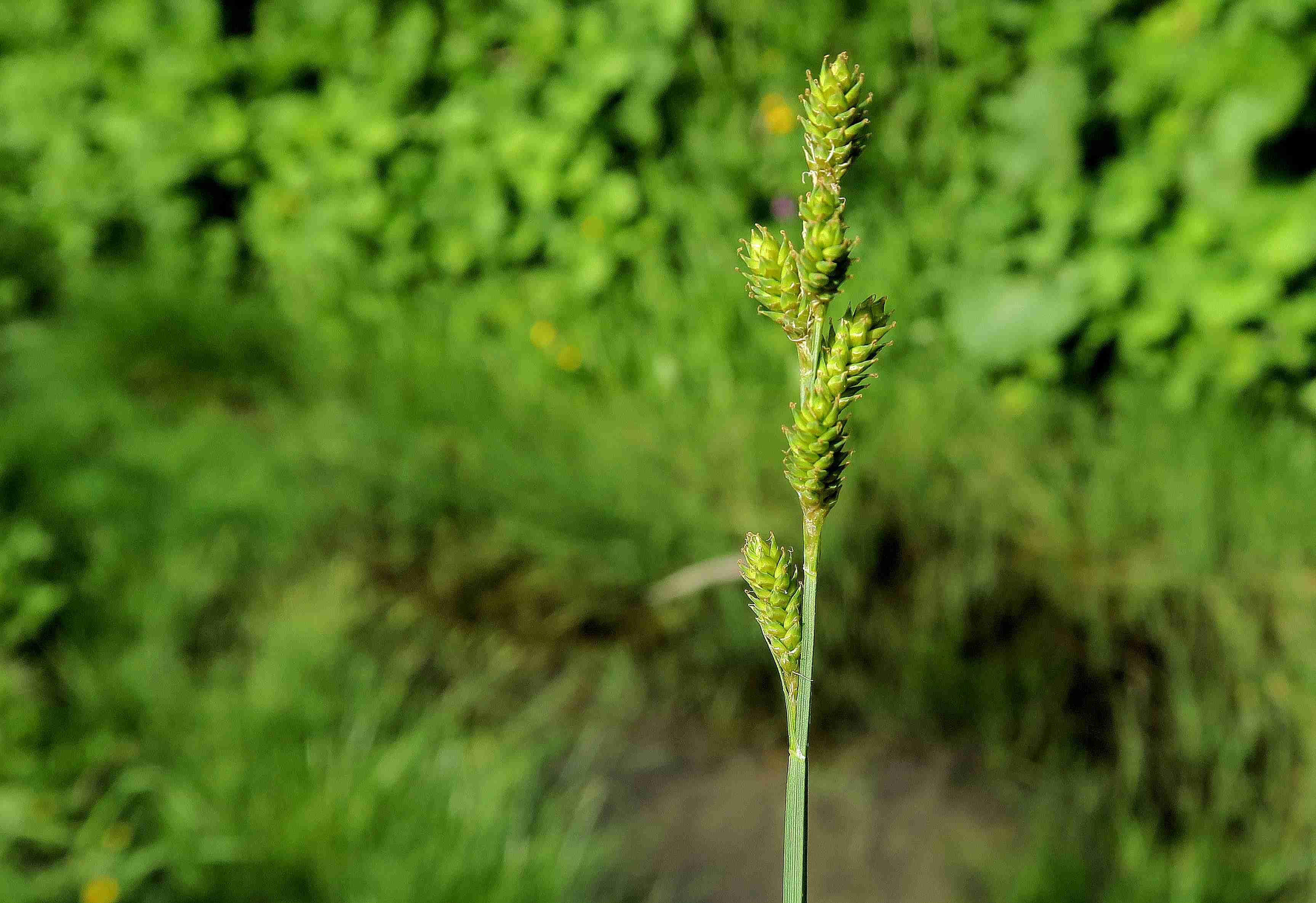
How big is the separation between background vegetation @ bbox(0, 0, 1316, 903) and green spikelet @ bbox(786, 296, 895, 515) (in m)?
1.42

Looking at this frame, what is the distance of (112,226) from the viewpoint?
4652 mm

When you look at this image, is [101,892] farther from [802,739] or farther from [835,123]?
[835,123]

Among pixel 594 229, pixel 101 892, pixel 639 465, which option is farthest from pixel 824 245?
pixel 594 229

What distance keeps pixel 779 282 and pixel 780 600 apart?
0.37ft

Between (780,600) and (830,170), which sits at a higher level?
(830,170)

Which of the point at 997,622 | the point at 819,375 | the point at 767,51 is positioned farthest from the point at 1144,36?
the point at 819,375

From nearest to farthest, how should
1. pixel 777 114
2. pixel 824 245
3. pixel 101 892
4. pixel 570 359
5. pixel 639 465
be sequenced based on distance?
1. pixel 824 245
2. pixel 101 892
3. pixel 639 465
4. pixel 777 114
5. pixel 570 359

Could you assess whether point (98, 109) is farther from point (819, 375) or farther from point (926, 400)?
point (819, 375)

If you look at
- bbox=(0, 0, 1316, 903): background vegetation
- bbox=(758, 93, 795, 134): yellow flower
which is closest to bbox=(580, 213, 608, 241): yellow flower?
bbox=(0, 0, 1316, 903): background vegetation

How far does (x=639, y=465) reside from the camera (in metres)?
2.73

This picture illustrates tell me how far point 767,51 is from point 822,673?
68.0 inches

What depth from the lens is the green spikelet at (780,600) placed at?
17.2 inches

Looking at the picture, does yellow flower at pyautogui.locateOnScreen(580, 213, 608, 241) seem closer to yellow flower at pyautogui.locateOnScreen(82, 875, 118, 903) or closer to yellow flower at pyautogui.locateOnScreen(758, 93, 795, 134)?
yellow flower at pyautogui.locateOnScreen(758, 93, 795, 134)

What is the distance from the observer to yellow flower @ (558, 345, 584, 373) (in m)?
3.34
